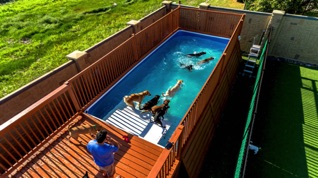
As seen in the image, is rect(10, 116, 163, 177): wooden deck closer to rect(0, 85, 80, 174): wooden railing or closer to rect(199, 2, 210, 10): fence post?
rect(0, 85, 80, 174): wooden railing

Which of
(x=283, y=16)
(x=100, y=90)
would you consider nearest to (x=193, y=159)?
(x=100, y=90)

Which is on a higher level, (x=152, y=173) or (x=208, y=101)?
(x=152, y=173)

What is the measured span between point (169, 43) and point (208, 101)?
5.98 metres

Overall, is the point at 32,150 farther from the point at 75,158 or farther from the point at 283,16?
the point at 283,16

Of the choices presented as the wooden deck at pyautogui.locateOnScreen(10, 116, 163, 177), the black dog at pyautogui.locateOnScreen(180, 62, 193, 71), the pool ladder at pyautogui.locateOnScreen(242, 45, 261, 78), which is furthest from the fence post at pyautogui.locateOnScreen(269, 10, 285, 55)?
the wooden deck at pyautogui.locateOnScreen(10, 116, 163, 177)

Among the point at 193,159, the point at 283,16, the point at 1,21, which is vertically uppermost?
the point at 283,16

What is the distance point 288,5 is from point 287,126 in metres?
7.31

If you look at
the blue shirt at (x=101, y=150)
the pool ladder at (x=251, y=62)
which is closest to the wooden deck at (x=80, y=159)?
the blue shirt at (x=101, y=150)

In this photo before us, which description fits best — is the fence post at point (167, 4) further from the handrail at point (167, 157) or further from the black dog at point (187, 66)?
the handrail at point (167, 157)

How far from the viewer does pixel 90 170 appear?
17.5 feet

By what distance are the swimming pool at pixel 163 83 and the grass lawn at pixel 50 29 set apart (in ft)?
12.8

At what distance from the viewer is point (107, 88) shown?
812 cm

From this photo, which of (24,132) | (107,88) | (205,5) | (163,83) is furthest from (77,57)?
(205,5)

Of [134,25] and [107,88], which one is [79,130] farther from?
[134,25]
